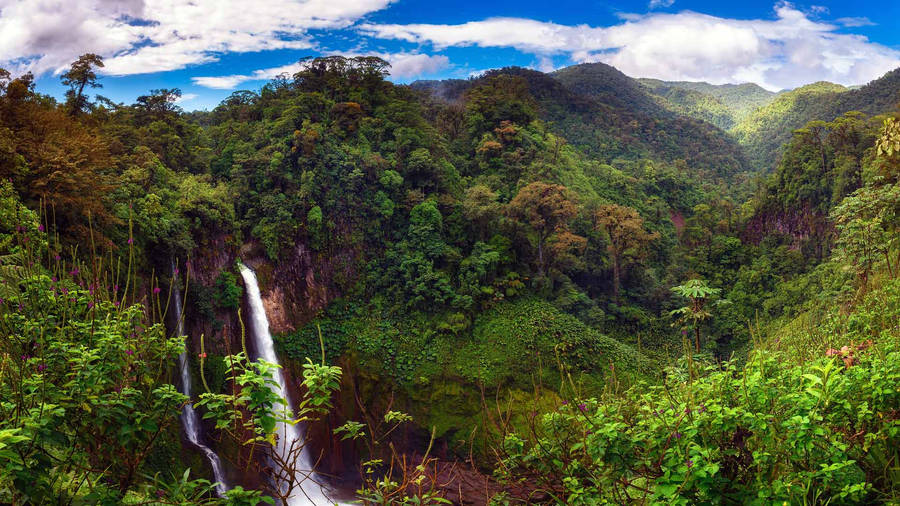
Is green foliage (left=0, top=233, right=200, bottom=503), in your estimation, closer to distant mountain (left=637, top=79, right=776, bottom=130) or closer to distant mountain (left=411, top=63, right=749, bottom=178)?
distant mountain (left=411, top=63, right=749, bottom=178)

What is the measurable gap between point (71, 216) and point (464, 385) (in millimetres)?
10837

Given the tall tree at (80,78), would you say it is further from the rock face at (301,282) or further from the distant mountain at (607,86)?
the distant mountain at (607,86)

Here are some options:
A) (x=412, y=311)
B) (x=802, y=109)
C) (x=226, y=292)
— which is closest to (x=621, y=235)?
(x=412, y=311)

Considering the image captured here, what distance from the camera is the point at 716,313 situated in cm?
2175

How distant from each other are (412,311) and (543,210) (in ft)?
19.5

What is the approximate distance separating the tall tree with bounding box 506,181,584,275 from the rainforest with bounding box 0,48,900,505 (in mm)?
86

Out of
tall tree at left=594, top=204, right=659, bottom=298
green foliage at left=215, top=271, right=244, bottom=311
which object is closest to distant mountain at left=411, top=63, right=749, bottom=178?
tall tree at left=594, top=204, right=659, bottom=298

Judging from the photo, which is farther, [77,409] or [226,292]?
[226,292]

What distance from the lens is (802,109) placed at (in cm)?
5284

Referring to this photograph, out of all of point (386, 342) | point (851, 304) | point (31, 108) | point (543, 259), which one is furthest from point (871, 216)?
point (31, 108)

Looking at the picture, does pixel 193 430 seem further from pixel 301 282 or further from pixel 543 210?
pixel 543 210

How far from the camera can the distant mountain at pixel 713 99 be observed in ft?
232

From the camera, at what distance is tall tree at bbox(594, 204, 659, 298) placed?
19.2m

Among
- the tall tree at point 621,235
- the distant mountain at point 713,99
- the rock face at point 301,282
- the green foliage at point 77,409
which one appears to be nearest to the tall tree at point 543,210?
the tall tree at point 621,235
